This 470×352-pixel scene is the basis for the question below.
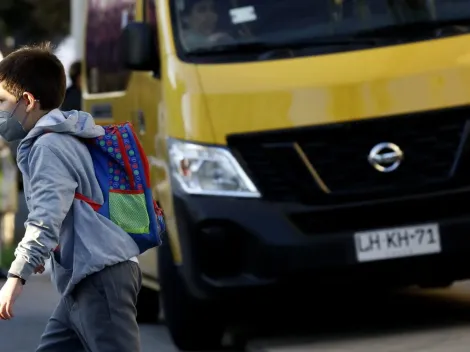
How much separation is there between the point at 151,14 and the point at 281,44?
101 cm

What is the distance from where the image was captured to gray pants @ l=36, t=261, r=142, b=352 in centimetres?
475

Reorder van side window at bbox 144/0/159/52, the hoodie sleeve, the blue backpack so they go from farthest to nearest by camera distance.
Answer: van side window at bbox 144/0/159/52, the blue backpack, the hoodie sleeve

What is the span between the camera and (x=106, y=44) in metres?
10.7

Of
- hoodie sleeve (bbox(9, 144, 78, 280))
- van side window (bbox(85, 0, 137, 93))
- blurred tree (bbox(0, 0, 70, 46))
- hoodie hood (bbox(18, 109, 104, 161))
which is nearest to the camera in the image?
hoodie sleeve (bbox(9, 144, 78, 280))

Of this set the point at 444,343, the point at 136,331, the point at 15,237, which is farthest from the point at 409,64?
the point at 15,237

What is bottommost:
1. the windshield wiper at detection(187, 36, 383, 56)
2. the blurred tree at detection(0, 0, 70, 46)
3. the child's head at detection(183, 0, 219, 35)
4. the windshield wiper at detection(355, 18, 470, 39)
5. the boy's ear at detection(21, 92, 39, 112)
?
the blurred tree at detection(0, 0, 70, 46)

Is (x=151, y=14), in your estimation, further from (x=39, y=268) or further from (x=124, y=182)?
(x=39, y=268)

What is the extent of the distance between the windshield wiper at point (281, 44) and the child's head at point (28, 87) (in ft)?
11.6

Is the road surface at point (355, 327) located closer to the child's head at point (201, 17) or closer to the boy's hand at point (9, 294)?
the child's head at point (201, 17)

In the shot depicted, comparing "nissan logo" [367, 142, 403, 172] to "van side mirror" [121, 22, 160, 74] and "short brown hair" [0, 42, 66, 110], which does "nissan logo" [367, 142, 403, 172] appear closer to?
"van side mirror" [121, 22, 160, 74]

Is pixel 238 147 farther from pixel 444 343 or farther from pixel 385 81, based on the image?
pixel 444 343

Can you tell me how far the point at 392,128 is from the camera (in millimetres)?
8016

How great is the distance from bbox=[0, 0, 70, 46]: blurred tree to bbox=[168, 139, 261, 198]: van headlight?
31.2 m

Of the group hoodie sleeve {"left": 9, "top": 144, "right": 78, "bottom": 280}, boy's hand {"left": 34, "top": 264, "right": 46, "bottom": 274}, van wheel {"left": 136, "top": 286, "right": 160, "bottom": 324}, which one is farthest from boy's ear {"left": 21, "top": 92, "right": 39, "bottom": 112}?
van wheel {"left": 136, "top": 286, "right": 160, "bottom": 324}
